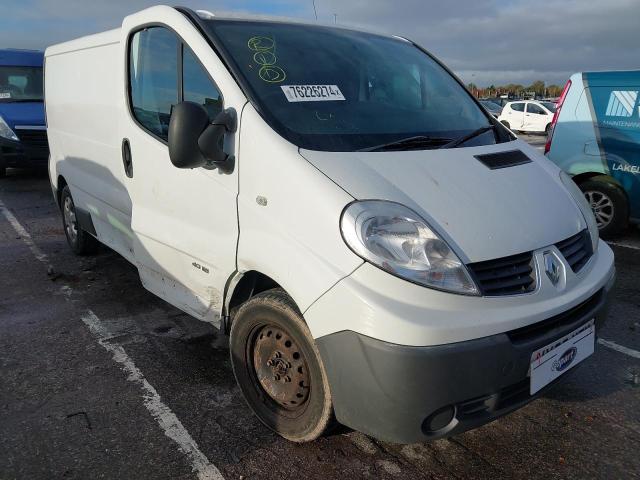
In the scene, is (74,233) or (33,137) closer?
(74,233)

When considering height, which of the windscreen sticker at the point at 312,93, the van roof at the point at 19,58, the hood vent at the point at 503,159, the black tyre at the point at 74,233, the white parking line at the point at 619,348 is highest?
the van roof at the point at 19,58

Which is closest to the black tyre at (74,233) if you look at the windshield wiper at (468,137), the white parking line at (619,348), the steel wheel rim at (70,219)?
the steel wheel rim at (70,219)

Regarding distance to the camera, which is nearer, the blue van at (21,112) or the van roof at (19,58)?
the blue van at (21,112)

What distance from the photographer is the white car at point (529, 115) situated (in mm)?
22000

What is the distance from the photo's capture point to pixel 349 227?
2.01 metres

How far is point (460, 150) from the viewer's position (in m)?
2.59

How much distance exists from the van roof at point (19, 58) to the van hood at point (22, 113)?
0.89m

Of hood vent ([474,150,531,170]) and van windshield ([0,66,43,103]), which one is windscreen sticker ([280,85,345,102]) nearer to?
hood vent ([474,150,531,170])

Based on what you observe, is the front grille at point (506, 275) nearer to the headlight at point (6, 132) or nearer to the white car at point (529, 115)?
the headlight at point (6, 132)

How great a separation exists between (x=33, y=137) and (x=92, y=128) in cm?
676

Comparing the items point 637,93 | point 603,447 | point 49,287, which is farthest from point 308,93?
point 637,93

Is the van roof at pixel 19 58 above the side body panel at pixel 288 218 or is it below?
above

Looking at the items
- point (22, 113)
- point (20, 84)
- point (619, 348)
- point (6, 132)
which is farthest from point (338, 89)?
point (20, 84)

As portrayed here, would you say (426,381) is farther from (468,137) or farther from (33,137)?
(33,137)
